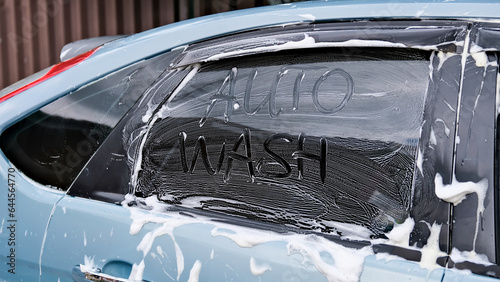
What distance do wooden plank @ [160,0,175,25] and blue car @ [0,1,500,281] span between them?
4.40m

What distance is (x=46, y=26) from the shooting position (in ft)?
18.8

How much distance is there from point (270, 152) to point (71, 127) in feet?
1.94

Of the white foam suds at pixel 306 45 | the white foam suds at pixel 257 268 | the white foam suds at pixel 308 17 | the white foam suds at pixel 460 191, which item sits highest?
the white foam suds at pixel 308 17

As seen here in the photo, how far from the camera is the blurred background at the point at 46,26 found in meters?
5.70

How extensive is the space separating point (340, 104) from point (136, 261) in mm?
612

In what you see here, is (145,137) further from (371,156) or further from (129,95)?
(371,156)

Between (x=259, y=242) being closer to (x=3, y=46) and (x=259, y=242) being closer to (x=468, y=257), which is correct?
(x=468, y=257)

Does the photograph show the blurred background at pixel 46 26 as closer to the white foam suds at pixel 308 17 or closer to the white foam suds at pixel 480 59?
the white foam suds at pixel 308 17

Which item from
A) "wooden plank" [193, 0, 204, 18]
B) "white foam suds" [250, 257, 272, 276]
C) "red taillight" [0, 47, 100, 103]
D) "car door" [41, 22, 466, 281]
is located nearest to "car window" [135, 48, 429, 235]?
"car door" [41, 22, 466, 281]

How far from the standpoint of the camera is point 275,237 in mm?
1361

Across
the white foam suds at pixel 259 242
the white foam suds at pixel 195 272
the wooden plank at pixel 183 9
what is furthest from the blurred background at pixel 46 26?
the white foam suds at pixel 195 272

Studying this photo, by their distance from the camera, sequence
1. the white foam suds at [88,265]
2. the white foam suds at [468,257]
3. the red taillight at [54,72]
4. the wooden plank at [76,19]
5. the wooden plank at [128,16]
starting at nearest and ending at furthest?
the white foam suds at [468,257], the white foam suds at [88,265], the red taillight at [54,72], the wooden plank at [76,19], the wooden plank at [128,16]

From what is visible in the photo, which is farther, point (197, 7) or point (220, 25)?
point (197, 7)

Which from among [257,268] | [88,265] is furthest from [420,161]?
[88,265]
